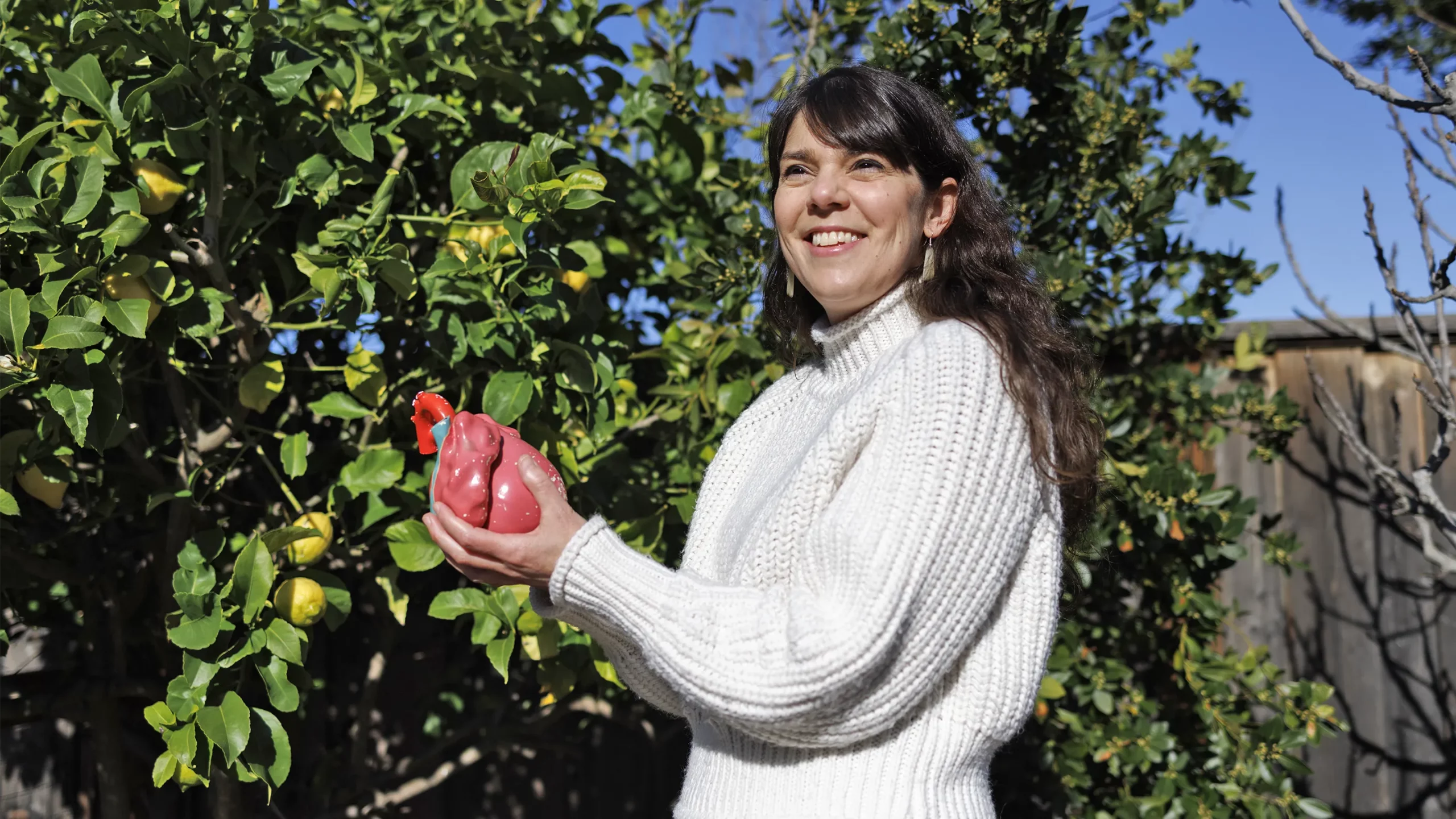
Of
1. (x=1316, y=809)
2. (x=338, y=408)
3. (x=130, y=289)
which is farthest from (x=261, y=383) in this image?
(x=1316, y=809)

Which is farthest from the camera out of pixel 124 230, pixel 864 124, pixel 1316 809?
pixel 1316 809

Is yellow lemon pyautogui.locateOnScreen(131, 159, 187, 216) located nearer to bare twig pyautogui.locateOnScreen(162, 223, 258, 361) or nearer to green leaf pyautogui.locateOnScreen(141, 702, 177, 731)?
bare twig pyautogui.locateOnScreen(162, 223, 258, 361)

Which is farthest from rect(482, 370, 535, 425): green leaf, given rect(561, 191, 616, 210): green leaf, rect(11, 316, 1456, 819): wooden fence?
rect(11, 316, 1456, 819): wooden fence

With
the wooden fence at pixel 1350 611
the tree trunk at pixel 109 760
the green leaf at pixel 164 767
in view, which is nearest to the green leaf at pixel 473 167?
the green leaf at pixel 164 767

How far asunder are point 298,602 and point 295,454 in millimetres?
232

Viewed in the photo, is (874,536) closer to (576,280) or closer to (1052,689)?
(576,280)

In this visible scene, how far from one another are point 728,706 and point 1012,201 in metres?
1.48

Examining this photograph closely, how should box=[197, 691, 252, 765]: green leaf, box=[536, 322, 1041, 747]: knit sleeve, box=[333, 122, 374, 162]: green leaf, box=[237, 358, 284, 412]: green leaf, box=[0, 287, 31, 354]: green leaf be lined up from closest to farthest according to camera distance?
box=[536, 322, 1041, 747]: knit sleeve
box=[0, 287, 31, 354]: green leaf
box=[197, 691, 252, 765]: green leaf
box=[333, 122, 374, 162]: green leaf
box=[237, 358, 284, 412]: green leaf

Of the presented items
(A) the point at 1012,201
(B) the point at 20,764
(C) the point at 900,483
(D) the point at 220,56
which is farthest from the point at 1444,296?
(B) the point at 20,764

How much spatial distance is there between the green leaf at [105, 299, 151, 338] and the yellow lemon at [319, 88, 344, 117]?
19.0 inches

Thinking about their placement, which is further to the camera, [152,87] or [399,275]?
[399,275]

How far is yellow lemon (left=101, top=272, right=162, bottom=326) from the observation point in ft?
4.64

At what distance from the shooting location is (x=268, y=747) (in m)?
1.49

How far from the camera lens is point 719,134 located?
7.10ft
